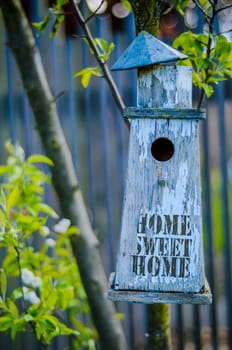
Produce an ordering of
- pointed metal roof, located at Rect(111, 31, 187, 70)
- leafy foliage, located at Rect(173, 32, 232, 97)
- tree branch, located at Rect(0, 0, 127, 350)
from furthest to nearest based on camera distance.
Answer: tree branch, located at Rect(0, 0, 127, 350) < leafy foliage, located at Rect(173, 32, 232, 97) < pointed metal roof, located at Rect(111, 31, 187, 70)

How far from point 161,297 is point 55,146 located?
0.79 meters

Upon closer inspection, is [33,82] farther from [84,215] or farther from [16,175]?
[84,215]

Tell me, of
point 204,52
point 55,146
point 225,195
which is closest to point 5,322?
point 55,146

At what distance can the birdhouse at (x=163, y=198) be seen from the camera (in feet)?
3.87

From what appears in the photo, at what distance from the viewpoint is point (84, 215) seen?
1877mm

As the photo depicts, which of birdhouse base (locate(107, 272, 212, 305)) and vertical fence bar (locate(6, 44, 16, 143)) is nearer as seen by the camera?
birdhouse base (locate(107, 272, 212, 305))

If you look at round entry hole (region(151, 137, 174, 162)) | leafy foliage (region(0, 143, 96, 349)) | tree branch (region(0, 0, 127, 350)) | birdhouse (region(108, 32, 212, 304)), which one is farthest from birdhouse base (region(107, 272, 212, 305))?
tree branch (region(0, 0, 127, 350))

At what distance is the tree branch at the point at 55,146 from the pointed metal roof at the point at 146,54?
0.69 meters

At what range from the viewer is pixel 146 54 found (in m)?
1.14

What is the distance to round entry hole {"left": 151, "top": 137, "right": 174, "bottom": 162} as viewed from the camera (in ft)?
4.03

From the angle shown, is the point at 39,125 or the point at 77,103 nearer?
the point at 39,125

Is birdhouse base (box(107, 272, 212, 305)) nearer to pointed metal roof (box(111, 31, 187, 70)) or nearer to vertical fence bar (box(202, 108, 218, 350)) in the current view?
pointed metal roof (box(111, 31, 187, 70))

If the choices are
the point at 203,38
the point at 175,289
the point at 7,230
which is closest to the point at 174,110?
the point at 203,38

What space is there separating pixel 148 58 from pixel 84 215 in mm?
854
